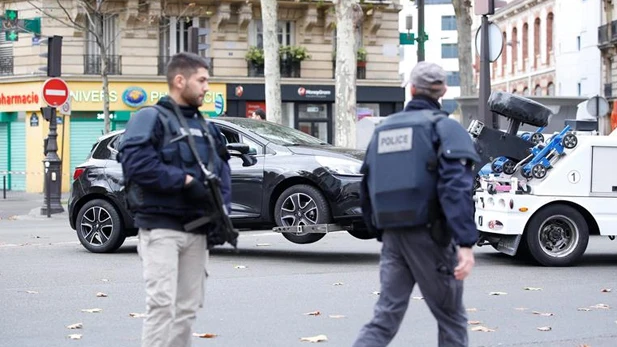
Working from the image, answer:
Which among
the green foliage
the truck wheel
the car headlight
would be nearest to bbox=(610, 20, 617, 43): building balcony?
the green foliage

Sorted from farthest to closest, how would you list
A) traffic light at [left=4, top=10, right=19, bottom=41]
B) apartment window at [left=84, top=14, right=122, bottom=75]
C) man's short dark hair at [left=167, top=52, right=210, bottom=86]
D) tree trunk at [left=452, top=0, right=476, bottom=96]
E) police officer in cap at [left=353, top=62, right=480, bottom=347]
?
1. apartment window at [left=84, top=14, right=122, bottom=75]
2. tree trunk at [left=452, top=0, right=476, bottom=96]
3. traffic light at [left=4, top=10, right=19, bottom=41]
4. man's short dark hair at [left=167, top=52, right=210, bottom=86]
5. police officer in cap at [left=353, top=62, right=480, bottom=347]

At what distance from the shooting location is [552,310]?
9.74 meters

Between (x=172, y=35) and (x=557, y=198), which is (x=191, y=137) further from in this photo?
(x=172, y=35)

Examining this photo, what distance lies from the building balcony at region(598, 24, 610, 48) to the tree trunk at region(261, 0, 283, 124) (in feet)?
109

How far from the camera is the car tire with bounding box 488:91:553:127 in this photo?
43.2 feet

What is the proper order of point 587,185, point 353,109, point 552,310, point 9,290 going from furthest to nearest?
1. point 353,109
2. point 587,185
3. point 9,290
4. point 552,310

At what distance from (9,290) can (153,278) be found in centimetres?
535

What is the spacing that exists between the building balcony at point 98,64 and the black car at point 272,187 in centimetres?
2463

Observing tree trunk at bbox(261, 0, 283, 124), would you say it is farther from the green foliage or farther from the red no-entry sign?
the green foliage

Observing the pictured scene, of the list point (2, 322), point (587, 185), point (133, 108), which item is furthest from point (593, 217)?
point (133, 108)

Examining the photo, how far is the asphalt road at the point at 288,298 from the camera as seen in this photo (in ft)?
27.9

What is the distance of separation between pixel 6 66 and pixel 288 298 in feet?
102

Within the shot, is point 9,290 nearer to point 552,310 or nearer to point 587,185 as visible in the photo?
point 552,310

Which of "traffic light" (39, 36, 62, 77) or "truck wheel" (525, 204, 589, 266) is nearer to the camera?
"truck wheel" (525, 204, 589, 266)
